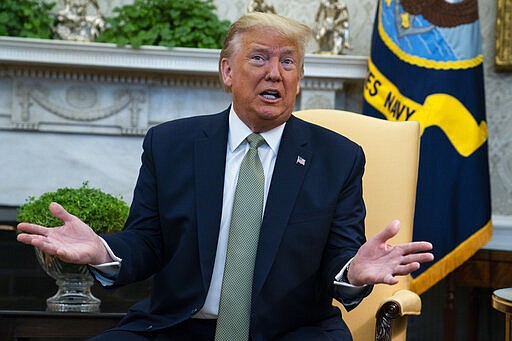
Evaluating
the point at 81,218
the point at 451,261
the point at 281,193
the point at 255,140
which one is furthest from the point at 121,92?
the point at 281,193

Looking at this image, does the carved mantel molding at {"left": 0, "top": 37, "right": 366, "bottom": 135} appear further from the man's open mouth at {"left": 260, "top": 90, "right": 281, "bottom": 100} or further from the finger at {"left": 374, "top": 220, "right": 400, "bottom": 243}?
the finger at {"left": 374, "top": 220, "right": 400, "bottom": 243}

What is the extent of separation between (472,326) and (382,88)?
1.54m

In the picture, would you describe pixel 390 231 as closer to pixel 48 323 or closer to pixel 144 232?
pixel 144 232

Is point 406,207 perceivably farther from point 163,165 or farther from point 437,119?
point 437,119

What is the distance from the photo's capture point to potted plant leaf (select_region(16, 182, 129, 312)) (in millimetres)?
2729

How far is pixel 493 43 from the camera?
17.7ft

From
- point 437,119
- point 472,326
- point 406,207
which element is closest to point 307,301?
point 406,207

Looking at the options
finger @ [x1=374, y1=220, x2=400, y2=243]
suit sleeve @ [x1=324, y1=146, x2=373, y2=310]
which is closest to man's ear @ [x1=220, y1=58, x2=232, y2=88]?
suit sleeve @ [x1=324, y1=146, x2=373, y2=310]

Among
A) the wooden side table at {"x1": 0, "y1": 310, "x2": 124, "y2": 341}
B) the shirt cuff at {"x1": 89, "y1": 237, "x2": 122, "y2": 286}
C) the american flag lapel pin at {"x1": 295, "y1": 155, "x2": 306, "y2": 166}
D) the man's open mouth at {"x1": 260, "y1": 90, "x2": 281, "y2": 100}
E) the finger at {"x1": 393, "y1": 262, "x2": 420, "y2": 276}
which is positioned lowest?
the wooden side table at {"x1": 0, "y1": 310, "x2": 124, "y2": 341}

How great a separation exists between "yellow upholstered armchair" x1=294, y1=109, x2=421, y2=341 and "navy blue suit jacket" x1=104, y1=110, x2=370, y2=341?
454 millimetres

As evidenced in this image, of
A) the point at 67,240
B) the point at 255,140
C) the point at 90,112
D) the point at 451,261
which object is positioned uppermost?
the point at 255,140

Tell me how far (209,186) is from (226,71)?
1.24 feet

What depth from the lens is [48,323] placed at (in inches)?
103

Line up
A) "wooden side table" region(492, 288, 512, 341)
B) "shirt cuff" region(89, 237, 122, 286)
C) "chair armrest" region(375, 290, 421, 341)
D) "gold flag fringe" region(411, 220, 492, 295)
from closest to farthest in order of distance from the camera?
"shirt cuff" region(89, 237, 122, 286)
"chair armrest" region(375, 290, 421, 341)
"wooden side table" region(492, 288, 512, 341)
"gold flag fringe" region(411, 220, 492, 295)
